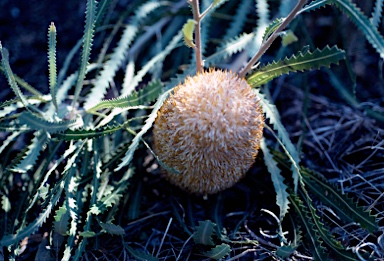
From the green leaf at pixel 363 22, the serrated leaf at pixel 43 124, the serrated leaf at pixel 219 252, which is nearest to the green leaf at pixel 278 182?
the serrated leaf at pixel 219 252

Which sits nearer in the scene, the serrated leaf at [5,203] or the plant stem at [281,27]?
the plant stem at [281,27]

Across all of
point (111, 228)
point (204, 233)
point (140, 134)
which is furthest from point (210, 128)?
point (111, 228)

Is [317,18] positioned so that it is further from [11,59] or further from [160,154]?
[11,59]

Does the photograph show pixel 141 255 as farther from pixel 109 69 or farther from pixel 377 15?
pixel 377 15

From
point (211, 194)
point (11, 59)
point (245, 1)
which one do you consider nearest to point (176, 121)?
point (211, 194)

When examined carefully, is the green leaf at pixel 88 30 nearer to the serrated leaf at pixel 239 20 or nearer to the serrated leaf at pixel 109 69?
the serrated leaf at pixel 109 69

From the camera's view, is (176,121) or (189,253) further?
(189,253)
